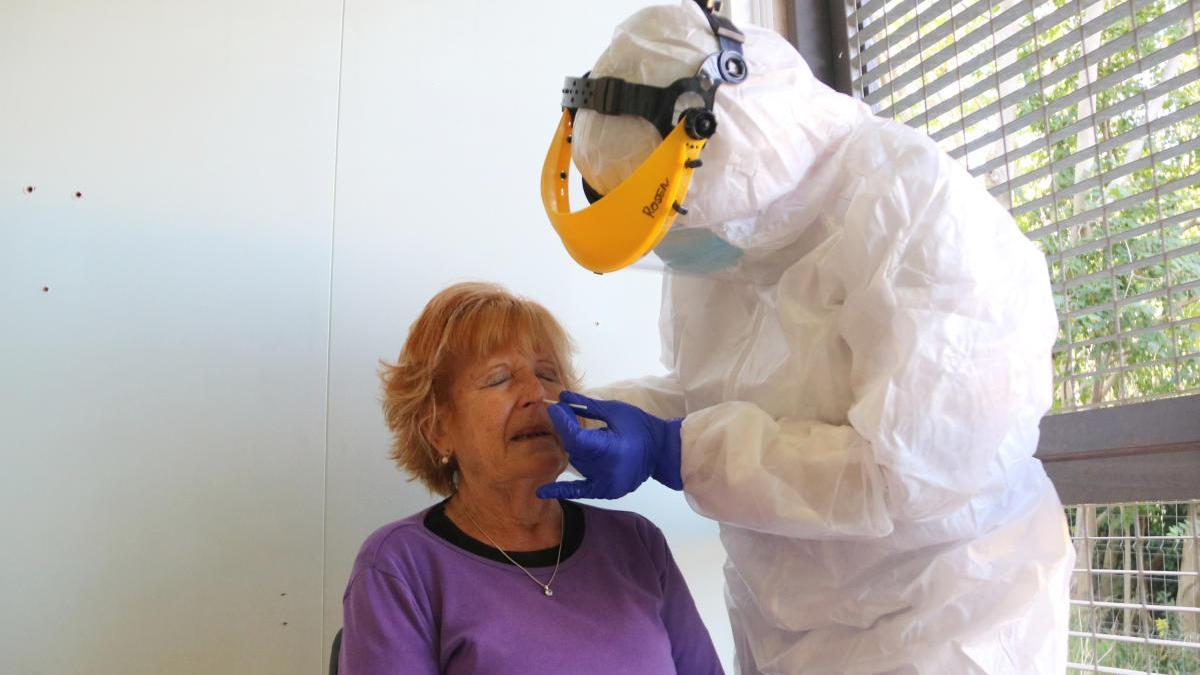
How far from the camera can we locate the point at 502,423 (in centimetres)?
131

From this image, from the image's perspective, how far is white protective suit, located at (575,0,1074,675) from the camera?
3.19ft

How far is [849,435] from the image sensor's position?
102cm

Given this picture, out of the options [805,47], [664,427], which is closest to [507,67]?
[805,47]

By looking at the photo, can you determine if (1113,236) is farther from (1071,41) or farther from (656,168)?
(656,168)

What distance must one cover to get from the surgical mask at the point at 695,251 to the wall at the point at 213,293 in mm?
629

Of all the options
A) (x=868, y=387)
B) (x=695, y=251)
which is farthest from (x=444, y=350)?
(x=868, y=387)

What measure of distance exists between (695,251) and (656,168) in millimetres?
172

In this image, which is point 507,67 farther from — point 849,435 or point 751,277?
point 849,435

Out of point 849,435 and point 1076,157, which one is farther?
point 1076,157

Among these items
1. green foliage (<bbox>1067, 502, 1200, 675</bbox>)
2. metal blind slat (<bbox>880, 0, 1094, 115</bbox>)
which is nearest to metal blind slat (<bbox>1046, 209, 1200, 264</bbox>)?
metal blind slat (<bbox>880, 0, 1094, 115</bbox>)

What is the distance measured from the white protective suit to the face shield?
20mm

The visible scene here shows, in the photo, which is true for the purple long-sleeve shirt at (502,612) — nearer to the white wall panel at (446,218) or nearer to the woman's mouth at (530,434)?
the woman's mouth at (530,434)

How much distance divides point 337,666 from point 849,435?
2.46 ft

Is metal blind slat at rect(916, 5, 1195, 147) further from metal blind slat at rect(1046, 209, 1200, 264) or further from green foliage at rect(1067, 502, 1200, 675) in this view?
green foliage at rect(1067, 502, 1200, 675)
